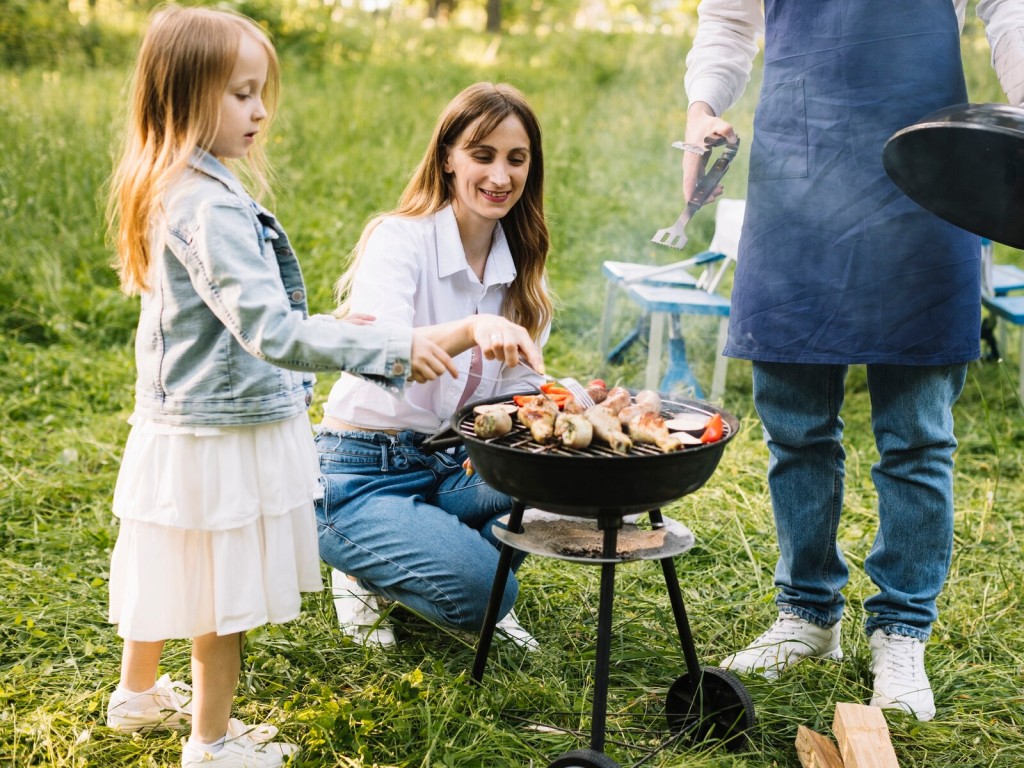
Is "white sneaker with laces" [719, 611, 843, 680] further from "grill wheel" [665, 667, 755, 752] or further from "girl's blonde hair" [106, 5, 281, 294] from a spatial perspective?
"girl's blonde hair" [106, 5, 281, 294]

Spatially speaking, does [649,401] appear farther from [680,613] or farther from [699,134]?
[699,134]

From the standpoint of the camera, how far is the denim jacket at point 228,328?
79.5 inches

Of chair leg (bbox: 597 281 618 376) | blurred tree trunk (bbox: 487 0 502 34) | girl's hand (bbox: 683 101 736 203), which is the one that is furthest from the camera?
blurred tree trunk (bbox: 487 0 502 34)

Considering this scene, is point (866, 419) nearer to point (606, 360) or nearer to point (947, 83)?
point (606, 360)

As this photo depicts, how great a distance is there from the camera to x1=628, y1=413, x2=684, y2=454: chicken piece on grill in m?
2.11

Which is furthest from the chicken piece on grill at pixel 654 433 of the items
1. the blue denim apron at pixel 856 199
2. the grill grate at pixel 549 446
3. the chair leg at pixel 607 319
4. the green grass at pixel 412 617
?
the chair leg at pixel 607 319

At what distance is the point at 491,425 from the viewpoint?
2.19 meters

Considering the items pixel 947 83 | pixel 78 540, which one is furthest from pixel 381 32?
pixel 947 83

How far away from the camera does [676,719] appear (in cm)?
261

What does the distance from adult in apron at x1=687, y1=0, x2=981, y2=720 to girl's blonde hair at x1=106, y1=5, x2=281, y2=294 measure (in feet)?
4.57

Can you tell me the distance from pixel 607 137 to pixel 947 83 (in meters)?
7.31

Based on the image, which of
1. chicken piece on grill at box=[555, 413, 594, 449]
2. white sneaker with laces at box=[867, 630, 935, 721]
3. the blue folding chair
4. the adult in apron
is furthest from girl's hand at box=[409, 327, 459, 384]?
the blue folding chair

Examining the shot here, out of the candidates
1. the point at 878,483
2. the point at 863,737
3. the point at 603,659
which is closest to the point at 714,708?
the point at 863,737

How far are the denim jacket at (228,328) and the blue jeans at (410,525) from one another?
633mm
